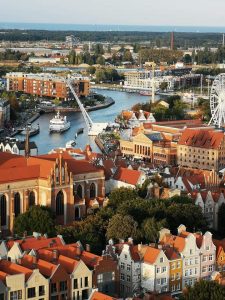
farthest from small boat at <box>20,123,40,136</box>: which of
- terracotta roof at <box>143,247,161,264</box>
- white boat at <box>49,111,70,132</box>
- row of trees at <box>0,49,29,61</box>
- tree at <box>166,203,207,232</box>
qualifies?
row of trees at <box>0,49,29,61</box>

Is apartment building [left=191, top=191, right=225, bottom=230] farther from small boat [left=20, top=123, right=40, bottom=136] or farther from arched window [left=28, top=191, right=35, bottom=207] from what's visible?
small boat [left=20, top=123, right=40, bottom=136]

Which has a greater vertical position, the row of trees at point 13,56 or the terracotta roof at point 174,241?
the terracotta roof at point 174,241

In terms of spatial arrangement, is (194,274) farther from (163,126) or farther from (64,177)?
(163,126)

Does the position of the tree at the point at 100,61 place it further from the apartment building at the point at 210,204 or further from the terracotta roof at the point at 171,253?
the terracotta roof at the point at 171,253

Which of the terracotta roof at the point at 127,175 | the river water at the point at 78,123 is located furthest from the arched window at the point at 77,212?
the river water at the point at 78,123

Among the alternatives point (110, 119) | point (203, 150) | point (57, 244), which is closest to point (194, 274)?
point (57, 244)

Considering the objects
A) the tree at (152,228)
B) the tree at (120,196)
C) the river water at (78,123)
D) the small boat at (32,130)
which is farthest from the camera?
the small boat at (32,130)
